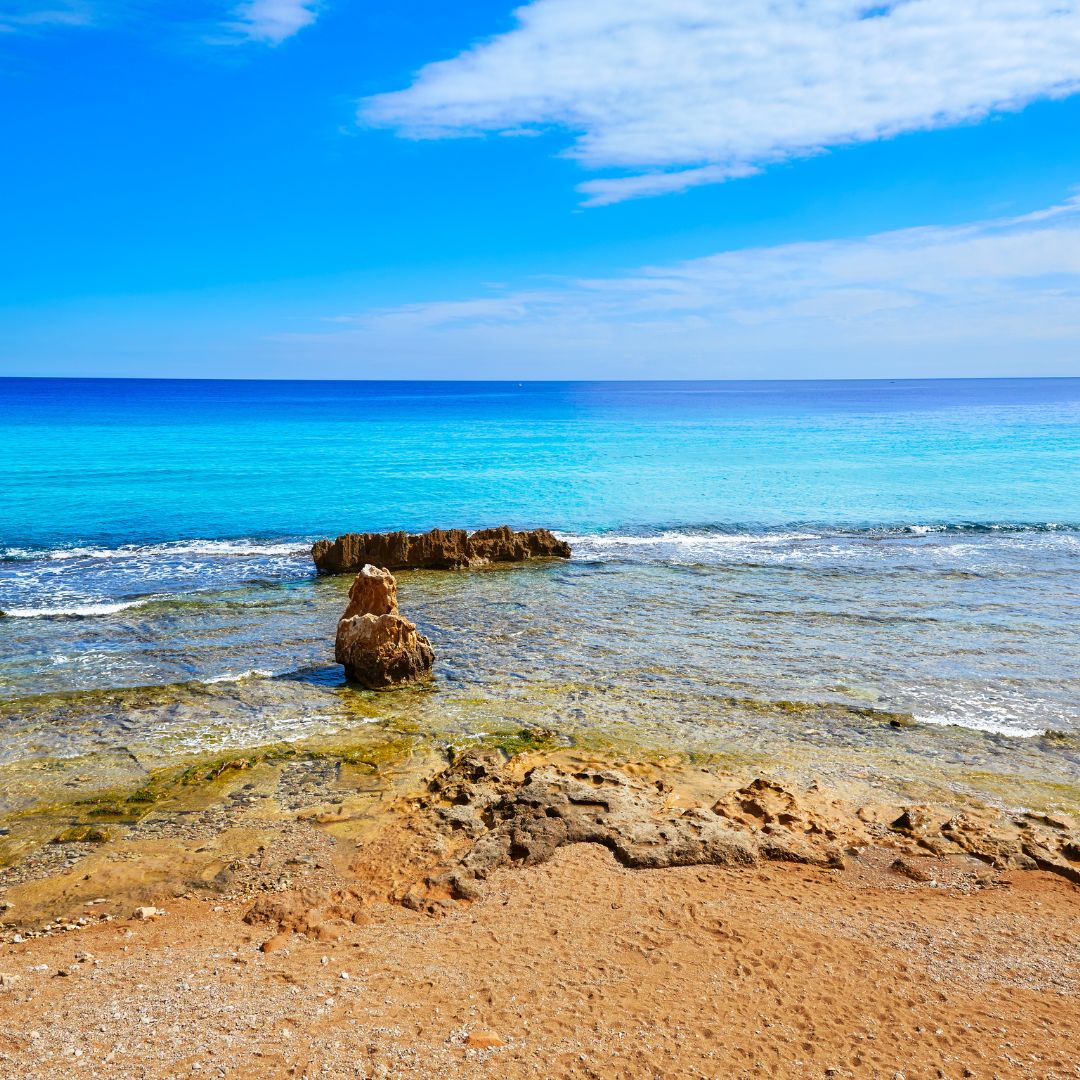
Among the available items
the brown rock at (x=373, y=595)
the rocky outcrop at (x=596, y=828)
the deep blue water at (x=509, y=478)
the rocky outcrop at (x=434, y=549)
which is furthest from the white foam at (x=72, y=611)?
the rocky outcrop at (x=596, y=828)

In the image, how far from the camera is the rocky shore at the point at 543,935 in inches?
238

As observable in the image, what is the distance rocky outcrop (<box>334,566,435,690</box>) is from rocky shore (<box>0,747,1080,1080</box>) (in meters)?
3.71

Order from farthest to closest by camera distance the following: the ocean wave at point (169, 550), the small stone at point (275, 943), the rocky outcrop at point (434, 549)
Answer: the ocean wave at point (169, 550) → the rocky outcrop at point (434, 549) → the small stone at point (275, 943)

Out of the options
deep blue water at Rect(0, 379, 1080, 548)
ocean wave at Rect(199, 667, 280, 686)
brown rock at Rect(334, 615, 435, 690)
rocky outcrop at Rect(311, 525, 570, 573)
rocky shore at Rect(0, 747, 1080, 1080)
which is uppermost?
deep blue water at Rect(0, 379, 1080, 548)

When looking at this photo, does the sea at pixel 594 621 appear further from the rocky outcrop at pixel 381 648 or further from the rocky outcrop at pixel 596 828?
the rocky outcrop at pixel 596 828

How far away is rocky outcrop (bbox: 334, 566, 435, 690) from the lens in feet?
47.5

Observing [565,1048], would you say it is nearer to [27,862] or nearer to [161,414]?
[27,862]

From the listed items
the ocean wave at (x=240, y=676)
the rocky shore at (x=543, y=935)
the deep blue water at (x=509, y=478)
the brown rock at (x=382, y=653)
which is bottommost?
the rocky shore at (x=543, y=935)

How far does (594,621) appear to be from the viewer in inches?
744

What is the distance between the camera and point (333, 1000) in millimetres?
6547

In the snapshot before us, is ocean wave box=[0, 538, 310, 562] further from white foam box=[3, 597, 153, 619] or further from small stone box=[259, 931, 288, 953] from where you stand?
small stone box=[259, 931, 288, 953]

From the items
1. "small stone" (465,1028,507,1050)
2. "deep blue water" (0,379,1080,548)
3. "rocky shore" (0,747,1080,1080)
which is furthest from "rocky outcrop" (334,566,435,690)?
"deep blue water" (0,379,1080,548)

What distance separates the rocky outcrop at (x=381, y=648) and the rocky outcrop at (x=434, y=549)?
7756 mm

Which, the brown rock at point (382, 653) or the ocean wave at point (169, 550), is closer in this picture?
the brown rock at point (382, 653)
